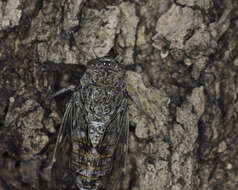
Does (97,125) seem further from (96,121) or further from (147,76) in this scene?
(147,76)

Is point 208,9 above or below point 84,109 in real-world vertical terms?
above

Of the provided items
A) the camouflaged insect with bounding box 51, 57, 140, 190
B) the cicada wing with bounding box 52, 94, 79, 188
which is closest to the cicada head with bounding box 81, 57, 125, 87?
the camouflaged insect with bounding box 51, 57, 140, 190

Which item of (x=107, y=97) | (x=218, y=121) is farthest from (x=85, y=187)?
(x=218, y=121)

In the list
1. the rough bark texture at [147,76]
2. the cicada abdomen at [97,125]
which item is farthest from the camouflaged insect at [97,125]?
the rough bark texture at [147,76]

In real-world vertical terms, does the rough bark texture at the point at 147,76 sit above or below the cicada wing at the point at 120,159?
above

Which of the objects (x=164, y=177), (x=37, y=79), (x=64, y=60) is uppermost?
(x=64, y=60)

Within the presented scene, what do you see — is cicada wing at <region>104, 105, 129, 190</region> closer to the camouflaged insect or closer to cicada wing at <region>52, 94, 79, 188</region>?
the camouflaged insect

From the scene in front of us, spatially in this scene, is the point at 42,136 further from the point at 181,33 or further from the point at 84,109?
the point at 181,33

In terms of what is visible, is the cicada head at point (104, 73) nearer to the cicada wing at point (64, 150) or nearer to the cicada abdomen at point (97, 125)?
the cicada abdomen at point (97, 125)
